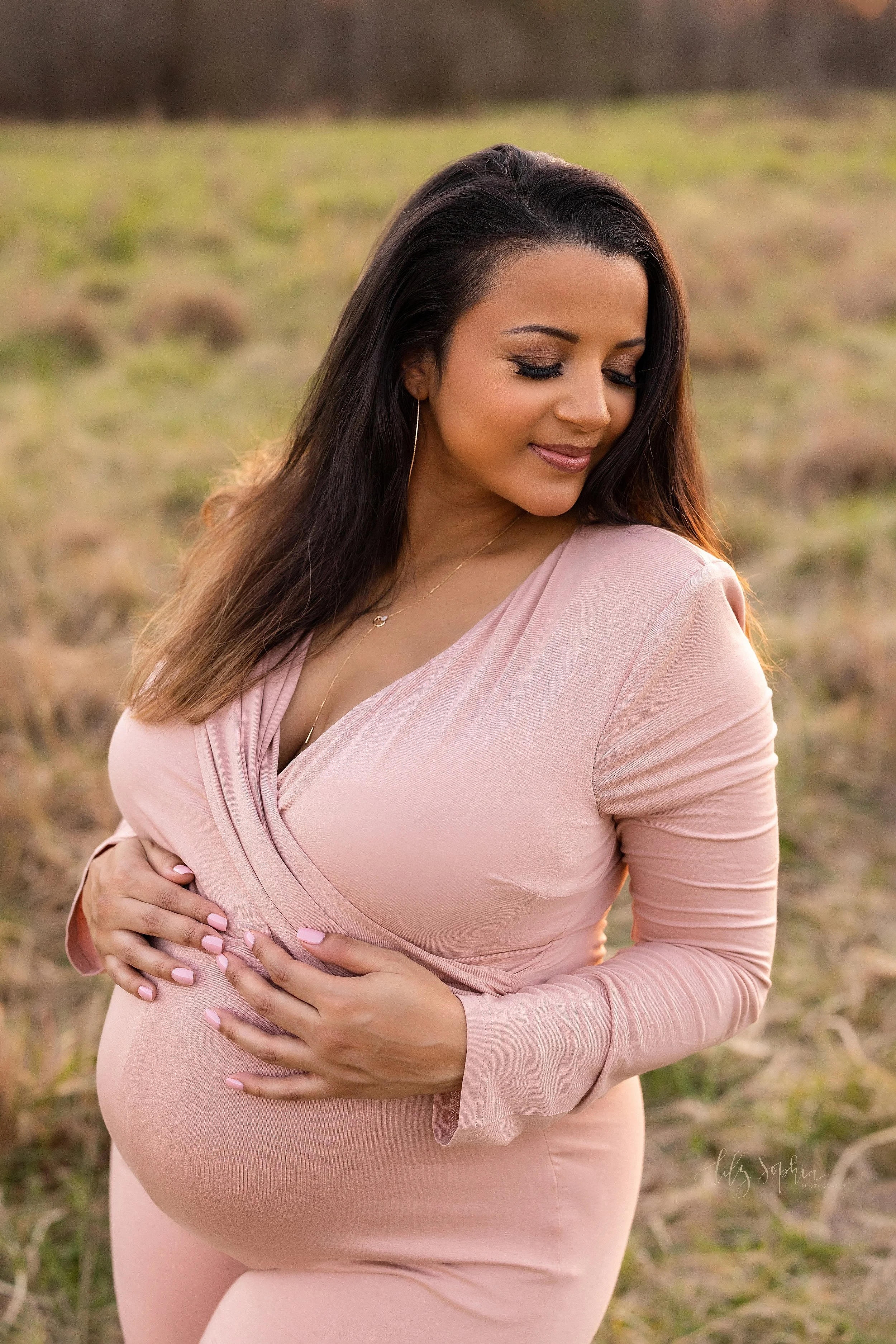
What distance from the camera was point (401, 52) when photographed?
16359 millimetres

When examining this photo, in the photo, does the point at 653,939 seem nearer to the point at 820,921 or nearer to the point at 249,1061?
the point at 249,1061

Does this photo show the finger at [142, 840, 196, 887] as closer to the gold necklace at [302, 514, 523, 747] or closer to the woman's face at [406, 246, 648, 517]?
the gold necklace at [302, 514, 523, 747]

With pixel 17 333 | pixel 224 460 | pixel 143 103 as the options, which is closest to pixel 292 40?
pixel 143 103

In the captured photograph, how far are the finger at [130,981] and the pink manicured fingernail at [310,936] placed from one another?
0.81 ft

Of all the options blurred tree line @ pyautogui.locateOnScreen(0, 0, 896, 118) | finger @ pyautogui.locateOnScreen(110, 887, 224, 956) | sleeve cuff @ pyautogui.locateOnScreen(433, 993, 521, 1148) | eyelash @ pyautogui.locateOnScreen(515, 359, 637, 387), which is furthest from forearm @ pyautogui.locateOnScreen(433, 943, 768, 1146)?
Answer: blurred tree line @ pyautogui.locateOnScreen(0, 0, 896, 118)

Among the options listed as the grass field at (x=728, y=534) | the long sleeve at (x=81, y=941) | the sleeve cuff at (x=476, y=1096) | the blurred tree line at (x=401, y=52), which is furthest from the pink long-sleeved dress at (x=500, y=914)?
the blurred tree line at (x=401, y=52)

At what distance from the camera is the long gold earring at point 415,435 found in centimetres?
155

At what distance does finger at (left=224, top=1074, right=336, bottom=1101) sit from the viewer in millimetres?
1306

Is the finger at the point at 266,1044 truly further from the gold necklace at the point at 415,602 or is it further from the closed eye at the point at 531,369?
the closed eye at the point at 531,369

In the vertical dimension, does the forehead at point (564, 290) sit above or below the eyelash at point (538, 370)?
above

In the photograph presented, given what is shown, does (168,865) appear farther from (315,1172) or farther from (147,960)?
(315,1172)

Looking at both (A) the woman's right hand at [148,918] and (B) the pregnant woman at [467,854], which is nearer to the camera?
(B) the pregnant woman at [467,854]

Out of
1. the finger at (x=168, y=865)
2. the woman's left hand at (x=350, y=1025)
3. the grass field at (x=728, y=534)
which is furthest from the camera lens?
the grass field at (x=728, y=534)

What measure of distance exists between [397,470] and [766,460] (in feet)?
14.9
